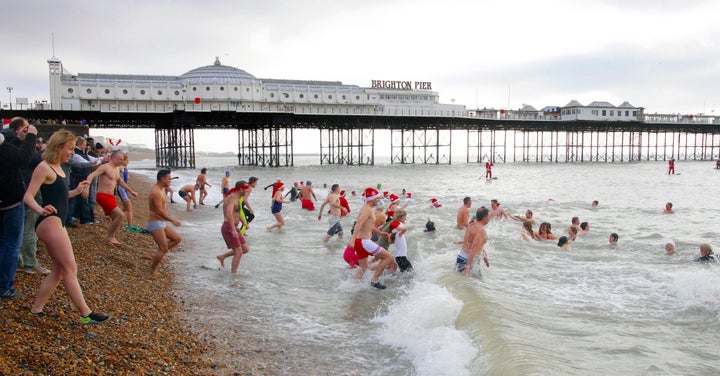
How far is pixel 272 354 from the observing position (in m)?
5.59

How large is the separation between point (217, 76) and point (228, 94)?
352cm

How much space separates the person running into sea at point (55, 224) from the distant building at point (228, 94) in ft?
178

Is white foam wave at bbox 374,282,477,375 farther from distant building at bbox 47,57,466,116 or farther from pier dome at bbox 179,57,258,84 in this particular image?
pier dome at bbox 179,57,258,84

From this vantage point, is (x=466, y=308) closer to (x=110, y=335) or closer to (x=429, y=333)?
(x=429, y=333)

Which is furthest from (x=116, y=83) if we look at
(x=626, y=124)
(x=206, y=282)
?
(x=626, y=124)

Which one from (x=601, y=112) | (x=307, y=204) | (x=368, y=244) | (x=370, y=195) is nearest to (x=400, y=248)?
(x=368, y=244)

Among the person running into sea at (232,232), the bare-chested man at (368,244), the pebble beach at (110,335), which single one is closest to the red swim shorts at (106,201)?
the pebble beach at (110,335)

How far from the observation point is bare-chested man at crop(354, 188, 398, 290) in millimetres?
8344

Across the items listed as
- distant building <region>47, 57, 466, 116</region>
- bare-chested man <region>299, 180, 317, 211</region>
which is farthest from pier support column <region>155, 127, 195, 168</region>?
bare-chested man <region>299, 180, 317, 211</region>

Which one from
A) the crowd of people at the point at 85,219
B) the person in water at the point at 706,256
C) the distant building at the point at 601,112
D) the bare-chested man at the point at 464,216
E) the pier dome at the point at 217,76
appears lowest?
the person in water at the point at 706,256

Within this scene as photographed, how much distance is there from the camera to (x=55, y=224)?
187 inches

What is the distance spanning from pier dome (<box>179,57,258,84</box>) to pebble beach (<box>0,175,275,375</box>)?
2187 inches

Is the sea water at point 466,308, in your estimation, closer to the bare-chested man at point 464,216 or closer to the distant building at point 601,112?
the bare-chested man at point 464,216

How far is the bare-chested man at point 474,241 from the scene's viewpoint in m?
8.22
